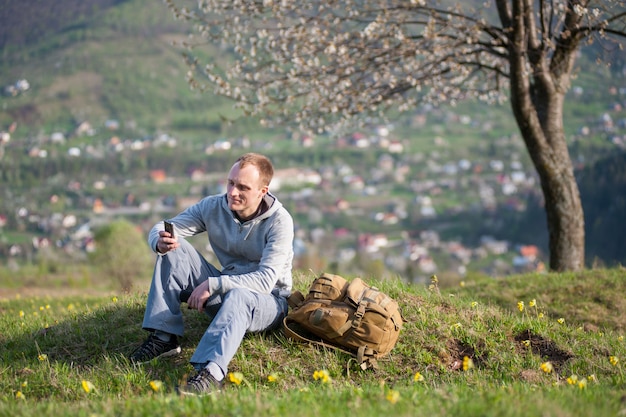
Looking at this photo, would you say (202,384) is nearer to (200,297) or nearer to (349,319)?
(200,297)

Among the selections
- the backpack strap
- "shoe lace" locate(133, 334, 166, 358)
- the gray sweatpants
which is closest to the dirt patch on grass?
the backpack strap

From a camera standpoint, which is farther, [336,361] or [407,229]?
[407,229]

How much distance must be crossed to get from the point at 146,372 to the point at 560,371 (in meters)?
3.68

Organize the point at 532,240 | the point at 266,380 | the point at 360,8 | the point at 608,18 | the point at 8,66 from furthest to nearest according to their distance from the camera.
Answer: the point at 532,240 → the point at 8,66 → the point at 360,8 → the point at 608,18 → the point at 266,380

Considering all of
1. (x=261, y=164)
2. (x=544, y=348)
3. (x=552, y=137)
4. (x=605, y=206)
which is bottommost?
(x=605, y=206)

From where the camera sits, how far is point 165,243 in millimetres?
6059

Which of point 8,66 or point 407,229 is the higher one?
point 8,66

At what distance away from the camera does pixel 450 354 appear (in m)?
6.43

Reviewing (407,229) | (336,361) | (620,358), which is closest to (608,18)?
(620,358)

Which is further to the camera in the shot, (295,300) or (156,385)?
(295,300)

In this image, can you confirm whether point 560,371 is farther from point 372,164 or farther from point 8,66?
point 372,164

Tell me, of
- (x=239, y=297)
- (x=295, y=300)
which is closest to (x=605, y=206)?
(x=295, y=300)

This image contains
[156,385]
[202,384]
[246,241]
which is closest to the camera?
[156,385]

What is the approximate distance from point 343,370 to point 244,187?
183cm
